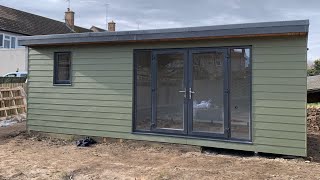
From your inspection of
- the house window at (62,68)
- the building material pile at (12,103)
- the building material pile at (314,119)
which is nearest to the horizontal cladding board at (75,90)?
the house window at (62,68)

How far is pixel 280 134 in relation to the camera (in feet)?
21.5

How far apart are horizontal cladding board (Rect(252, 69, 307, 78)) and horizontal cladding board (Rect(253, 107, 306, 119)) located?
629mm

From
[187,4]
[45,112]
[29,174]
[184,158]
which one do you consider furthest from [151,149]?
[187,4]

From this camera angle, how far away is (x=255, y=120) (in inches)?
264

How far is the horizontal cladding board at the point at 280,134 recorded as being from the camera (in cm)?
640

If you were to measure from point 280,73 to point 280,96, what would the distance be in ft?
1.42

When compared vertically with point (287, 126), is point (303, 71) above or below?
above

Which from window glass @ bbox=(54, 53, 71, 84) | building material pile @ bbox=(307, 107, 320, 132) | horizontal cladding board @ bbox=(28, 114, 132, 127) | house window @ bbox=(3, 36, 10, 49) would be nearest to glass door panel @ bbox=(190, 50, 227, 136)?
horizontal cladding board @ bbox=(28, 114, 132, 127)

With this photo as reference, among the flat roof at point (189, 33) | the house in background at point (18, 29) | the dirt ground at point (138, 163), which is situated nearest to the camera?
the dirt ground at point (138, 163)

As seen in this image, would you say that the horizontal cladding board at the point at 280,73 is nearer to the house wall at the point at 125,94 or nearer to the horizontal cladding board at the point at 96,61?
the house wall at the point at 125,94

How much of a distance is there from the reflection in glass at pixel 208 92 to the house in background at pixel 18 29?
17380mm

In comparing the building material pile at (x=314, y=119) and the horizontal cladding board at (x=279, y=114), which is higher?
the horizontal cladding board at (x=279, y=114)

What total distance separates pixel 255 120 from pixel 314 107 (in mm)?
5348

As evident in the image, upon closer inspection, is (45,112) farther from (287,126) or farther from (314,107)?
(314,107)
